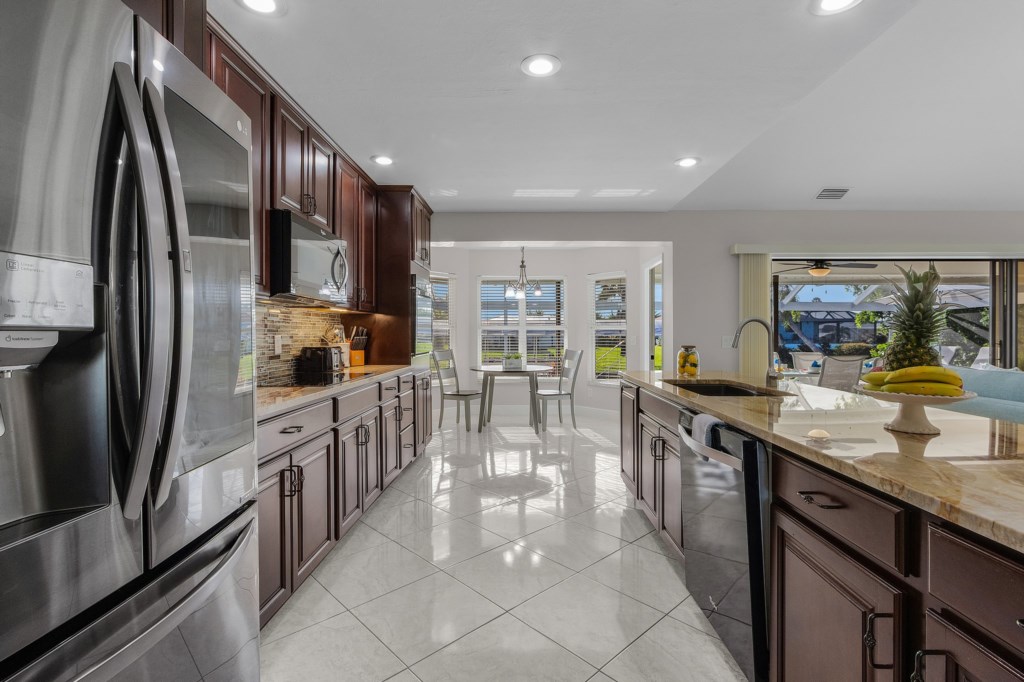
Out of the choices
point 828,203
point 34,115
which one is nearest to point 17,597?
point 34,115

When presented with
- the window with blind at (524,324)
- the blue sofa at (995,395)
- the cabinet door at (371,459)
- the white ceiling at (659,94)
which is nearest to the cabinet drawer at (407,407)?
the cabinet door at (371,459)

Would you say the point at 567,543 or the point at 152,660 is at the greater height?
the point at 152,660

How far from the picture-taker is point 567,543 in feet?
8.54

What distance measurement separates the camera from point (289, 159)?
2.57m

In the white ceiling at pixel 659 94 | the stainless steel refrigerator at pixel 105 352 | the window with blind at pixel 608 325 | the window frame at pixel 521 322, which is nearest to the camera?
the stainless steel refrigerator at pixel 105 352

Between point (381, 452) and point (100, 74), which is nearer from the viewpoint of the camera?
point (100, 74)

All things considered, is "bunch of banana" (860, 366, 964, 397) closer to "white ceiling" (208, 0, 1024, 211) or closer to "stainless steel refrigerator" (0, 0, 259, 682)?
"white ceiling" (208, 0, 1024, 211)

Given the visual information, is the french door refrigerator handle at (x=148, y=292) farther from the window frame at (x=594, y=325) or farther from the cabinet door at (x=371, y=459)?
the window frame at (x=594, y=325)

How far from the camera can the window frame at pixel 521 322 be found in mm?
6867

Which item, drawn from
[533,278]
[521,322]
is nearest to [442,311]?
[521,322]

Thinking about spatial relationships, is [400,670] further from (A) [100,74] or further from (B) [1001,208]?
(B) [1001,208]

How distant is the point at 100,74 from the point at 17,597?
2.63 ft

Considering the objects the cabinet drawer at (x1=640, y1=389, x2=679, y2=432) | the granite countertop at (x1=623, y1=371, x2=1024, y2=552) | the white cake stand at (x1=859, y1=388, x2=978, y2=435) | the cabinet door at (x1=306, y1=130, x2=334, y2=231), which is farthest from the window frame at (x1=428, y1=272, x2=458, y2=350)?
the white cake stand at (x1=859, y1=388, x2=978, y2=435)

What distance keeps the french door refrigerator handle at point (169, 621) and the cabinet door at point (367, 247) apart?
2.71m
